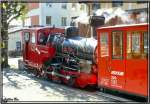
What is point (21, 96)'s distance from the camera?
40.3ft

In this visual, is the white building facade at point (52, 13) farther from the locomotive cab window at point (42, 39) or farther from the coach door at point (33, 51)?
the locomotive cab window at point (42, 39)

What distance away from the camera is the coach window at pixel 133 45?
34.9ft

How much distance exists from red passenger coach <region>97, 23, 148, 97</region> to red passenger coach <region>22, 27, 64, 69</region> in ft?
15.1

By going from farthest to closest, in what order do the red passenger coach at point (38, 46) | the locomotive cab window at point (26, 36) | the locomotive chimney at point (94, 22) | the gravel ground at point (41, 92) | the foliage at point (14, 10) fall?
the foliage at point (14, 10) < the locomotive cab window at point (26, 36) < the red passenger coach at point (38, 46) < the locomotive chimney at point (94, 22) < the gravel ground at point (41, 92)

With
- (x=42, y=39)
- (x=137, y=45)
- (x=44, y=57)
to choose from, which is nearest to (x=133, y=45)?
(x=137, y=45)

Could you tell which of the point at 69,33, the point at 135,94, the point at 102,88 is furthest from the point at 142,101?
the point at 69,33

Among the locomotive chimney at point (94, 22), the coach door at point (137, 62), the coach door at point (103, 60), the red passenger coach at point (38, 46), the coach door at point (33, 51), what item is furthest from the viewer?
the coach door at point (33, 51)

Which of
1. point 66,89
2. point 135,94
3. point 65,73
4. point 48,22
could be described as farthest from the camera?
point 48,22

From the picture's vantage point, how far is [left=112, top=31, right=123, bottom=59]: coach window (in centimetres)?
1134

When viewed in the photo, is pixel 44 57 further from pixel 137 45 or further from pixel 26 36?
pixel 137 45

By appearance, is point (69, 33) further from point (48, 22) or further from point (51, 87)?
point (48, 22)

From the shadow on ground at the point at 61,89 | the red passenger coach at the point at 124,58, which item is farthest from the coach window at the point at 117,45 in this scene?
the shadow on ground at the point at 61,89

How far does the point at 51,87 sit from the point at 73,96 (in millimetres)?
2527

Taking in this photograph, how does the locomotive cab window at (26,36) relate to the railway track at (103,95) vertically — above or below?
above
